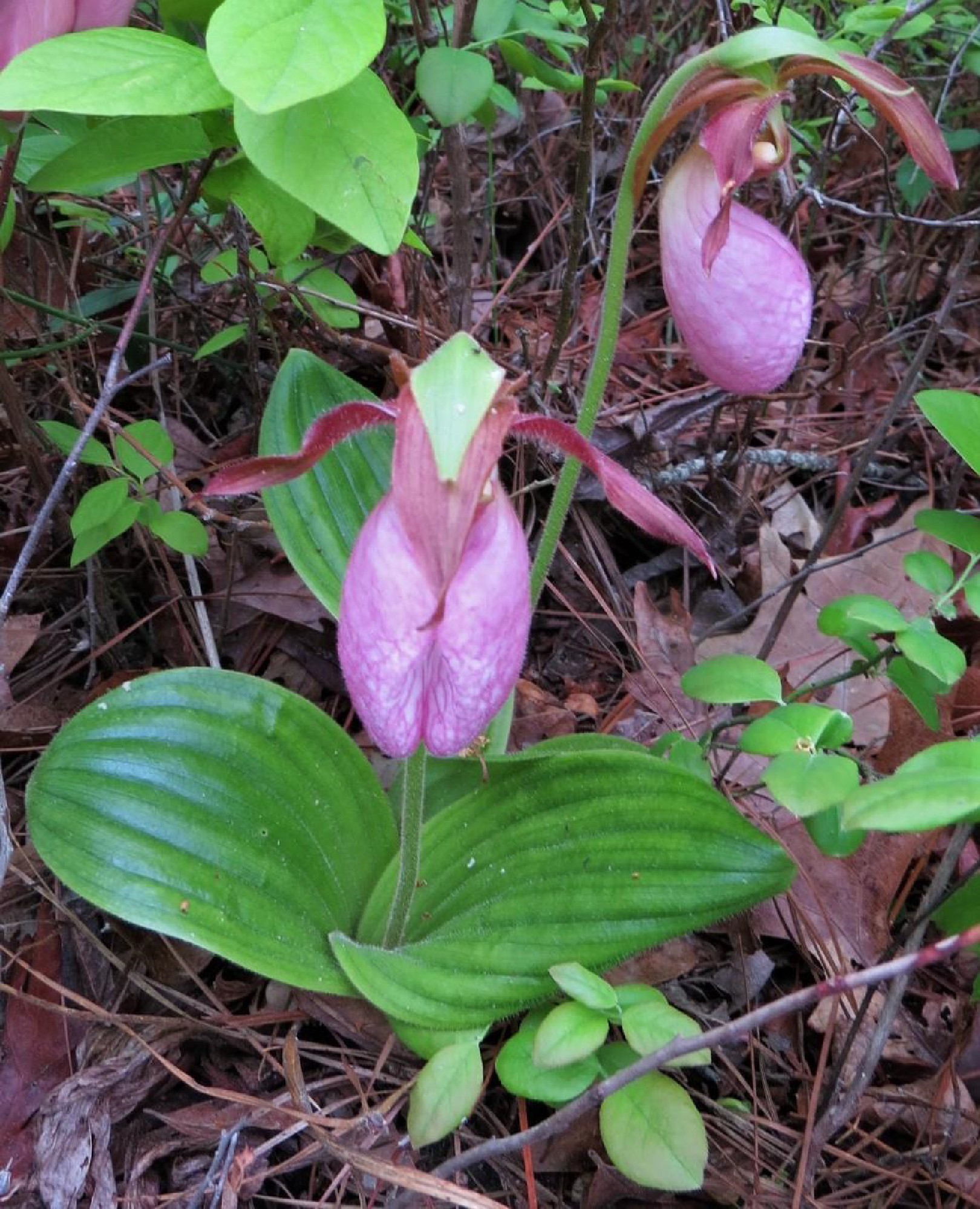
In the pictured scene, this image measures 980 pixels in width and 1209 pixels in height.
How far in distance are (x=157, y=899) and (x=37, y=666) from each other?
86 centimetres

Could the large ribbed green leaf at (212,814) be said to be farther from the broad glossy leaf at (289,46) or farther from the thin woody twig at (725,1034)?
the broad glossy leaf at (289,46)

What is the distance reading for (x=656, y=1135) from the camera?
1.07 m

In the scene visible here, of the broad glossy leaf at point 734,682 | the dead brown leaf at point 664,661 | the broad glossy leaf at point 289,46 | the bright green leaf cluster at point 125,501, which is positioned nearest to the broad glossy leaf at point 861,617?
the broad glossy leaf at point 734,682

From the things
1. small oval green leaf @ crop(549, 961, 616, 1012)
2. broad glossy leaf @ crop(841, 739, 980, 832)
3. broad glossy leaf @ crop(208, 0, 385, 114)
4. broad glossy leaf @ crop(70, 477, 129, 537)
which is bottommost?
small oval green leaf @ crop(549, 961, 616, 1012)

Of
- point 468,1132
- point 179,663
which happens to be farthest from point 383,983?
point 179,663

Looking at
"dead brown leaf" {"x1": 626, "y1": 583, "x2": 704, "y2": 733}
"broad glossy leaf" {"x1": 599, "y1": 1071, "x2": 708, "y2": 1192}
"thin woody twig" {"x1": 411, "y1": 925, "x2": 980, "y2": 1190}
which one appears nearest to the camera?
"thin woody twig" {"x1": 411, "y1": 925, "x2": 980, "y2": 1190}

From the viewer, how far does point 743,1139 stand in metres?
1.39

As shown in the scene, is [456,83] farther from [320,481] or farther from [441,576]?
[441,576]

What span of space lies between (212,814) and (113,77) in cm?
90

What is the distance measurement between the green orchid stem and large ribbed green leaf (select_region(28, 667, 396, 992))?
0.10 meters

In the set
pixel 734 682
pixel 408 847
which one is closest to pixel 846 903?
pixel 734 682

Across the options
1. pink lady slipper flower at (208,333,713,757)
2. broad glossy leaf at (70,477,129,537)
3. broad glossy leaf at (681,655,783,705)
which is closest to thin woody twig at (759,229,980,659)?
broad glossy leaf at (681,655,783,705)

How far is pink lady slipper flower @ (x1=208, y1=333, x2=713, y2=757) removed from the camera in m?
0.93

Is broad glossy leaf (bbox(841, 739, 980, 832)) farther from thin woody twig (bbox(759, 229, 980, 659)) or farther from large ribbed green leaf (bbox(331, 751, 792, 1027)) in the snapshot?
thin woody twig (bbox(759, 229, 980, 659))
